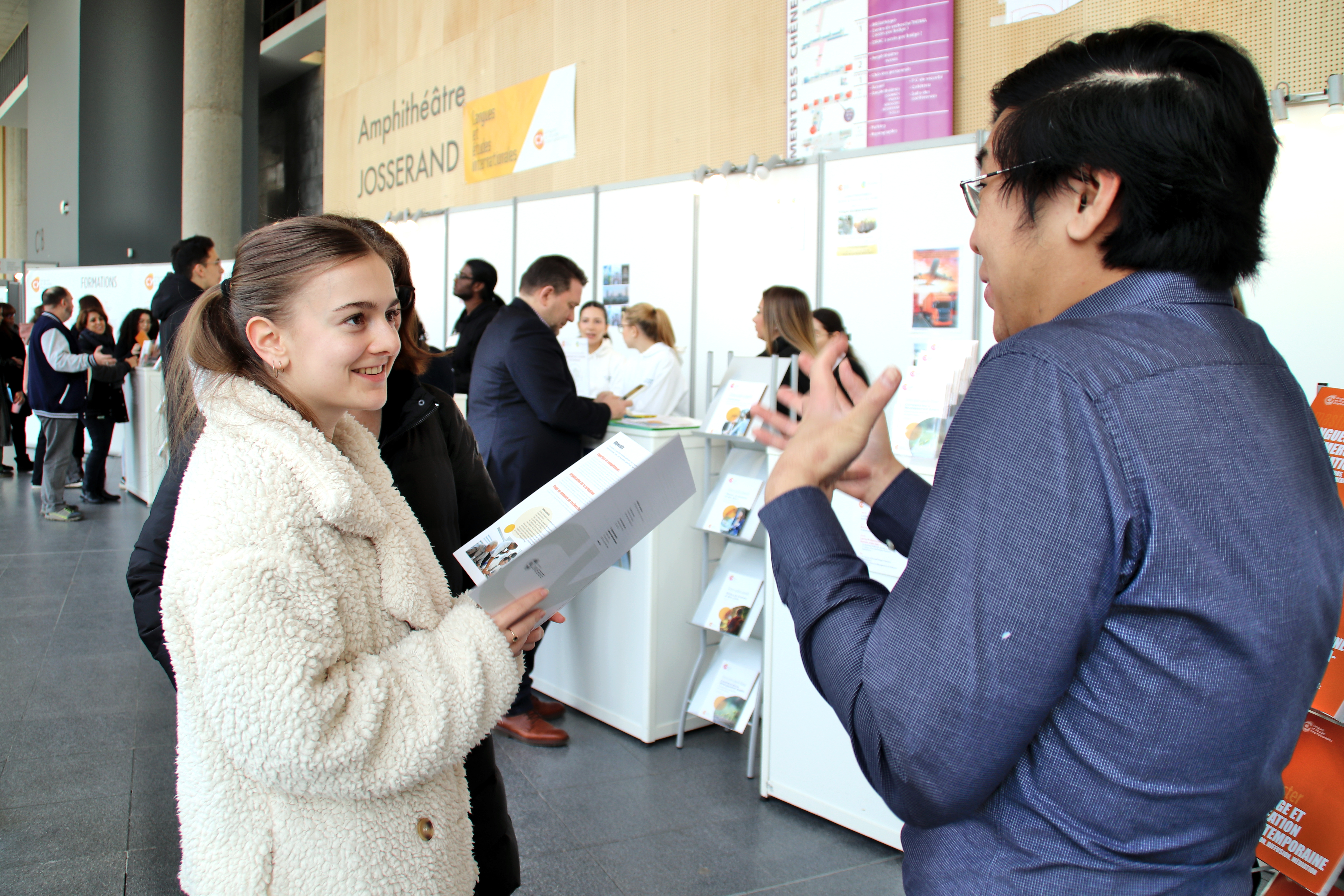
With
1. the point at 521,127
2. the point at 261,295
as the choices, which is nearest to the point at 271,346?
the point at 261,295

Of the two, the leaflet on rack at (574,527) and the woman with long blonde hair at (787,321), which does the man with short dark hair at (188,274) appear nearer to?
the woman with long blonde hair at (787,321)

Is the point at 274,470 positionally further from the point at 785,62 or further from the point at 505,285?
the point at 505,285

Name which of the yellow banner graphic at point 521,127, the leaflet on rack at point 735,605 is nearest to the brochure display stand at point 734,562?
the leaflet on rack at point 735,605

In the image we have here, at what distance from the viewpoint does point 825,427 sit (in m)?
0.88

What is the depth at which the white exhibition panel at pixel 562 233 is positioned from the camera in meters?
6.55

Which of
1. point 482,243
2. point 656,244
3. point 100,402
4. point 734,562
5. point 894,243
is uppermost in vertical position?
point 482,243

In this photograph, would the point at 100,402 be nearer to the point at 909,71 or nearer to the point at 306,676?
the point at 909,71

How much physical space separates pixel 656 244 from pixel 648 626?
138 inches

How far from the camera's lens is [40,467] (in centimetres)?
823

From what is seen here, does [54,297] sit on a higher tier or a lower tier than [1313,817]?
higher

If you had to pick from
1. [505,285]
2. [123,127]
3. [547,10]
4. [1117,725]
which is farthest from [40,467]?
[1117,725]

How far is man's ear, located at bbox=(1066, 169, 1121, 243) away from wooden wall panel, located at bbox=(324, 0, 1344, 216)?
198cm

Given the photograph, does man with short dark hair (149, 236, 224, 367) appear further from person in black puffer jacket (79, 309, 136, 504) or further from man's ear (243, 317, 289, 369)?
man's ear (243, 317, 289, 369)

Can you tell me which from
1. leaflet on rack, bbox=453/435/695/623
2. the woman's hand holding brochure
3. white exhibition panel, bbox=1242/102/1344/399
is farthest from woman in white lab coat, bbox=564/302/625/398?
the woman's hand holding brochure
